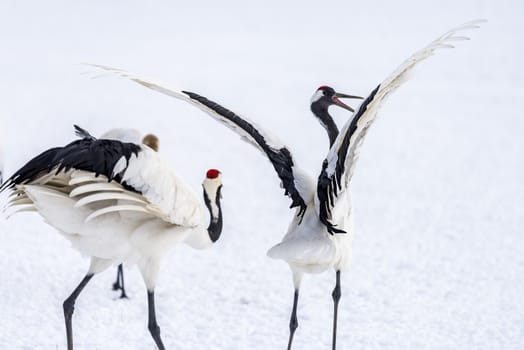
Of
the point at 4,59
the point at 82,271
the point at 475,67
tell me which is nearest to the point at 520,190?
the point at 82,271

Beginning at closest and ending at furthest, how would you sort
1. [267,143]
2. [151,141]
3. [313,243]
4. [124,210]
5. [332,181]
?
[124,210] → [332,181] → [313,243] → [267,143] → [151,141]

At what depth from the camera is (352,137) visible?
3.66m

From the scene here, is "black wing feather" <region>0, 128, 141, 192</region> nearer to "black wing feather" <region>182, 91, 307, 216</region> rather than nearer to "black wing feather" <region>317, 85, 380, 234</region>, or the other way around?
"black wing feather" <region>182, 91, 307, 216</region>

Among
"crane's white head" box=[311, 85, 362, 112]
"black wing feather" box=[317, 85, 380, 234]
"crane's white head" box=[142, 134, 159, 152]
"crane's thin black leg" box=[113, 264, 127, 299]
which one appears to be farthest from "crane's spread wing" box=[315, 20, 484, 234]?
"crane's white head" box=[142, 134, 159, 152]

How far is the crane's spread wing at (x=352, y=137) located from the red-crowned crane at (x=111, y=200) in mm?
688

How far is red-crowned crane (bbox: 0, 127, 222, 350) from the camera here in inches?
131

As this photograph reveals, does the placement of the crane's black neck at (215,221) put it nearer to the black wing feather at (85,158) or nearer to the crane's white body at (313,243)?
the crane's white body at (313,243)

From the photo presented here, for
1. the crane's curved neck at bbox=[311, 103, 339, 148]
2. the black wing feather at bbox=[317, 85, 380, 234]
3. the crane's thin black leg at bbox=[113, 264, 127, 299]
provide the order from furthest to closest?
1. the crane's thin black leg at bbox=[113, 264, 127, 299]
2. the crane's curved neck at bbox=[311, 103, 339, 148]
3. the black wing feather at bbox=[317, 85, 380, 234]

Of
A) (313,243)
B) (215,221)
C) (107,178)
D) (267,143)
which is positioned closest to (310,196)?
(313,243)

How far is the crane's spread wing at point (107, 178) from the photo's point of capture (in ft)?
10.9

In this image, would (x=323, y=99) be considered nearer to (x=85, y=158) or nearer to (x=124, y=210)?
(x=124, y=210)

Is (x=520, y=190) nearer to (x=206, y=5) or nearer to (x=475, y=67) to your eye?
(x=475, y=67)

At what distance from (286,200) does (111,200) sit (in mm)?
6462

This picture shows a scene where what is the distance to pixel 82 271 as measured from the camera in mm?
6309
